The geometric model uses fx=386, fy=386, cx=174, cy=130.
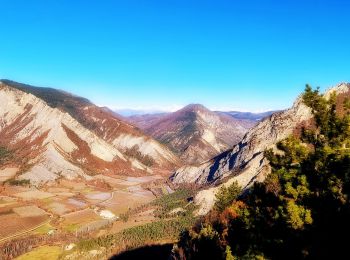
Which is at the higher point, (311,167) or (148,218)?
(311,167)

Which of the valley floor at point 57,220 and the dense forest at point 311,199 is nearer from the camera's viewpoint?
the dense forest at point 311,199

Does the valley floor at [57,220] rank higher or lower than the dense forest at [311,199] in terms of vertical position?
lower

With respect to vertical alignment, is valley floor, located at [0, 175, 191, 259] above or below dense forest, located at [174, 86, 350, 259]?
below

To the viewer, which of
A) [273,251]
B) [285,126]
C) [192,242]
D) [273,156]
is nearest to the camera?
[273,251]

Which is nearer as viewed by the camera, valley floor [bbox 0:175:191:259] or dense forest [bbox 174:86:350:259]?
dense forest [bbox 174:86:350:259]

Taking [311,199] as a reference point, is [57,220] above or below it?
below

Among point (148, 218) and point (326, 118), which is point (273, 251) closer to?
point (326, 118)

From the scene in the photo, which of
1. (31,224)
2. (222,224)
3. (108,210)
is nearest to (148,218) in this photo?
(108,210)

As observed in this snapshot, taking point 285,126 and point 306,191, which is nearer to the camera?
point 306,191

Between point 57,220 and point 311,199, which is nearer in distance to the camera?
point 311,199

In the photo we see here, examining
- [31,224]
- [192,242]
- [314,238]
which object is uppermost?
[314,238]

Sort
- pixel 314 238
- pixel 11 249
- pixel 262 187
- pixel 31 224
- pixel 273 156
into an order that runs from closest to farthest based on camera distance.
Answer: pixel 314 238 < pixel 273 156 < pixel 262 187 < pixel 11 249 < pixel 31 224
